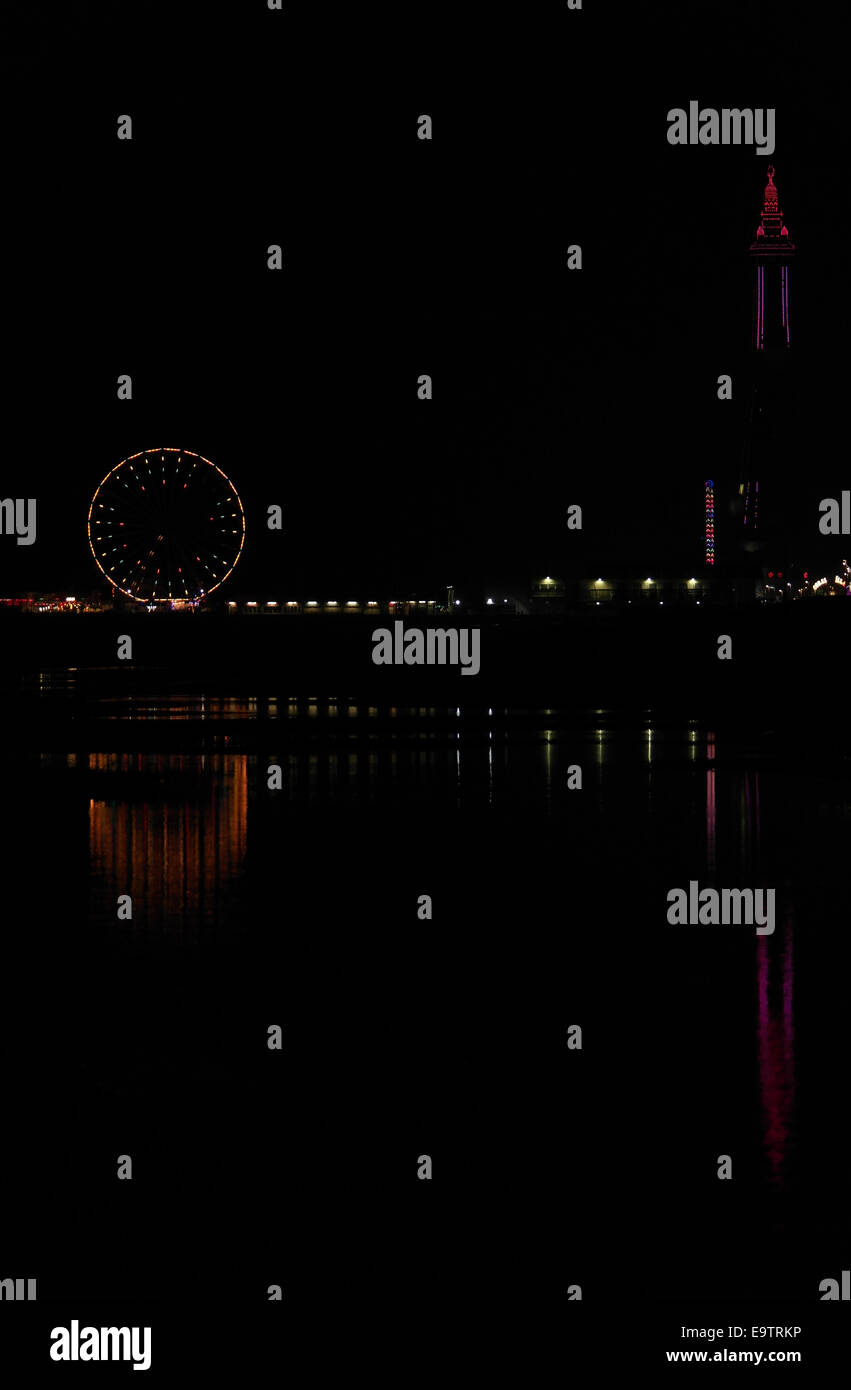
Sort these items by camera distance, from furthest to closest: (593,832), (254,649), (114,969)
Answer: (254,649) → (593,832) → (114,969)

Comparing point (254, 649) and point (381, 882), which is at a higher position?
point (254, 649)

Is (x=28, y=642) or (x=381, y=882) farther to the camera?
(x=28, y=642)

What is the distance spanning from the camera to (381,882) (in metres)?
20.9

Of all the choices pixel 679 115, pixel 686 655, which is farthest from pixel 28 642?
pixel 679 115

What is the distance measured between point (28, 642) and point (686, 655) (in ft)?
122

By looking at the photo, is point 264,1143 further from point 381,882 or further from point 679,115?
point 679,115

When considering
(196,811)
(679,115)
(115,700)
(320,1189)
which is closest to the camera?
(320,1189)

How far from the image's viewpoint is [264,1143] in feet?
37.9

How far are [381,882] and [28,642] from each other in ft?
267

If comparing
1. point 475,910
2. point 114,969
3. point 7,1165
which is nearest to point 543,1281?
point 7,1165

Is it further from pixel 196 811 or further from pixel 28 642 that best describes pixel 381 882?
pixel 28 642

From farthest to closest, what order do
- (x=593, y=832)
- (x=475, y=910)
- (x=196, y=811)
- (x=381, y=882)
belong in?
(x=196, y=811) → (x=593, y=832) → (x=381, y=882) → (x=475, y=910)
